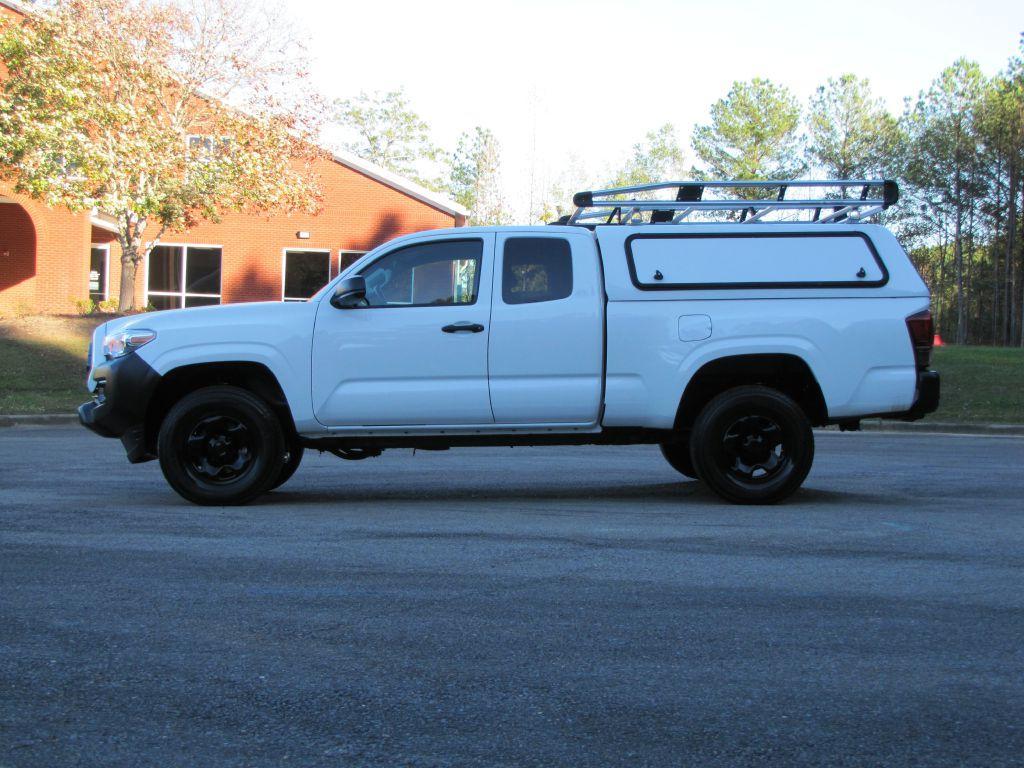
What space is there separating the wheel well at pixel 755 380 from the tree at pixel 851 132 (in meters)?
61.9

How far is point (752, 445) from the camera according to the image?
877cm

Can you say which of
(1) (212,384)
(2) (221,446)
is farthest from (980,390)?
(2) (221,446)

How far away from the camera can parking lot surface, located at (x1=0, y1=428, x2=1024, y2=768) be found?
12.5ft

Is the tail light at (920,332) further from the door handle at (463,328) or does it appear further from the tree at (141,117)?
the tree at (141,117)

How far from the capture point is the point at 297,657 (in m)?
4.68

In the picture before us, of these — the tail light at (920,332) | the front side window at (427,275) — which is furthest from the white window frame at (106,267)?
the tail light at (920,332)

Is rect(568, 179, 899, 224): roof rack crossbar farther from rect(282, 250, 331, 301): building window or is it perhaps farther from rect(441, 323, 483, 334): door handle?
rect(282, 250, 331, 301): building window

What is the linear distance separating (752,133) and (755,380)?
205 ft

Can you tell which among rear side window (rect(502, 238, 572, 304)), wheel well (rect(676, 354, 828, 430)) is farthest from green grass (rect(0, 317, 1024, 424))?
rear side window (rect(502, 238, 572, 304))

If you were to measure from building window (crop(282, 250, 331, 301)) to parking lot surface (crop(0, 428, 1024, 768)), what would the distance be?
27.5 metres

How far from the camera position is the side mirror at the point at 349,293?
8.56m

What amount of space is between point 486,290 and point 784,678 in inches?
188

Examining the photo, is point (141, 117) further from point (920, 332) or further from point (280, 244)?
point (920, 332)

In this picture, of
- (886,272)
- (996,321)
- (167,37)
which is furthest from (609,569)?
(996,321)
